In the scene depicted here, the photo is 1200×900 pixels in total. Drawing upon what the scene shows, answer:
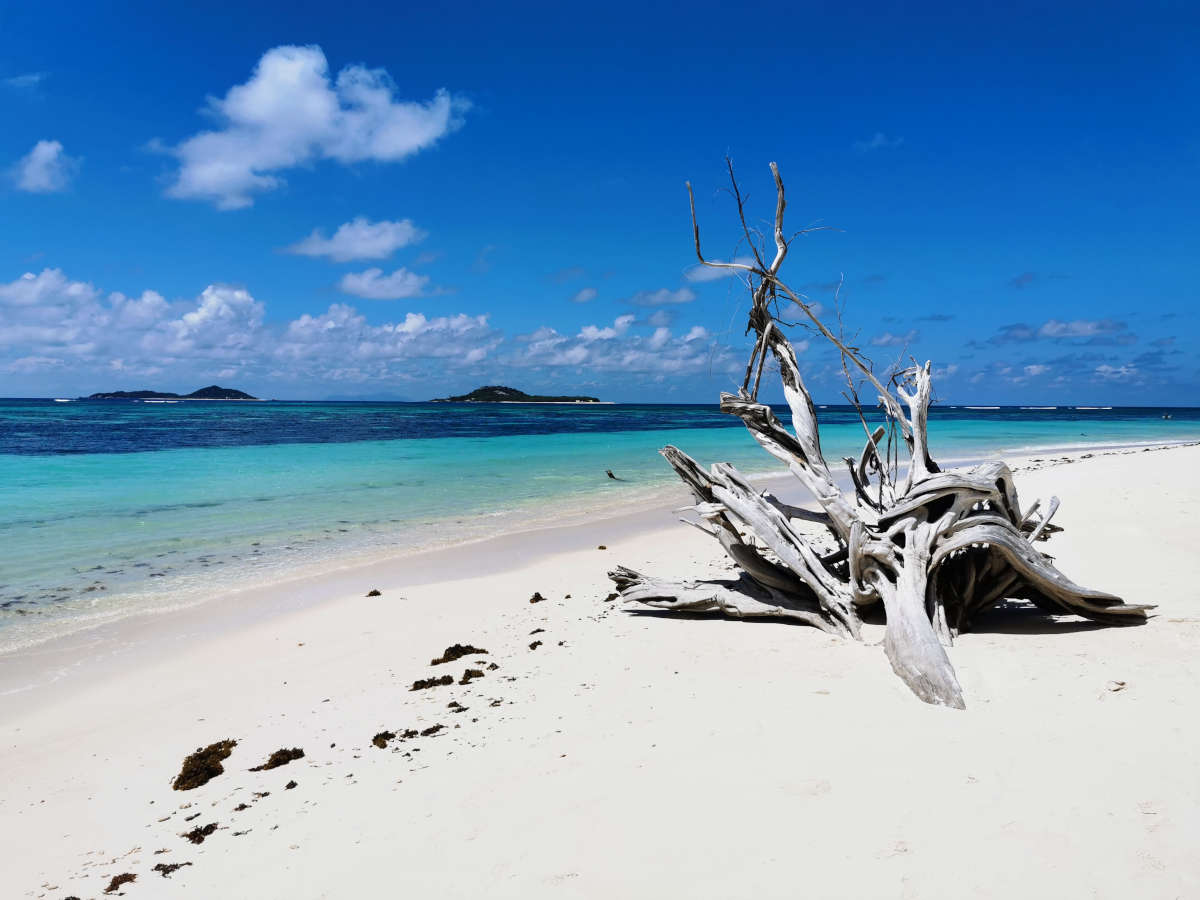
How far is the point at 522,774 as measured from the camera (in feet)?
11.2

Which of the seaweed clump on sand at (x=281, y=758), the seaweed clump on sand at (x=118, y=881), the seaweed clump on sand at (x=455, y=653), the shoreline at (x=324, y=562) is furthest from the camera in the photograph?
the shoreline at (x=324, y=562)

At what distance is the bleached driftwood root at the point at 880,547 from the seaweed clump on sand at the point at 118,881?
13.1 feet

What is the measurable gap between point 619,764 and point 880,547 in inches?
111

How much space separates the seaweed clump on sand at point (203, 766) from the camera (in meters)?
3.65

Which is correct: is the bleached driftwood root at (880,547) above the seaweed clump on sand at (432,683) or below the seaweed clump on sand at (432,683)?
above

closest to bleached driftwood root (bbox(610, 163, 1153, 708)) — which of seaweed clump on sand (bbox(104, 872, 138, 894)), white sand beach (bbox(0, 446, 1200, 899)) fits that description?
white sand beach (bbox(0, 446, 1200, 899))

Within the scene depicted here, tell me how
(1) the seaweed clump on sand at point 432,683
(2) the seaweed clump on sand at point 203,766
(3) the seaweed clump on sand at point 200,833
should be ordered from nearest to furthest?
(3) the seaweed clump on sand at point 200,833 → (2) the seaweed clump on sand at point 203,766 → (1) the seaweed clump on sand at point 432,683

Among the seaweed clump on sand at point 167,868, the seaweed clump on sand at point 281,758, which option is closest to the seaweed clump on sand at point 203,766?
the seaweed clump on sand at point 281,758

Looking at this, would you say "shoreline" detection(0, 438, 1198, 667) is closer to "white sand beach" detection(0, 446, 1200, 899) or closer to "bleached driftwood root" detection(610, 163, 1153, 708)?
"white sand beach" detection(0, 446, 1200, 899)

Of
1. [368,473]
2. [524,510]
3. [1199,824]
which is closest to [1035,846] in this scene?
[1199,824]

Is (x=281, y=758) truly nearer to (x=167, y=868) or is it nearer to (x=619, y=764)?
(x=167, y=868)

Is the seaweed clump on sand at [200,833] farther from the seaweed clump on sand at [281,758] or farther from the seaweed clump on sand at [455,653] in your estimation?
the seaweed clump on sand at [455,653]

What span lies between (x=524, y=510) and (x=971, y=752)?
10890 mm

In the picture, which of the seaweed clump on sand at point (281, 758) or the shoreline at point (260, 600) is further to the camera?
the shoreline at point (260, 600)
